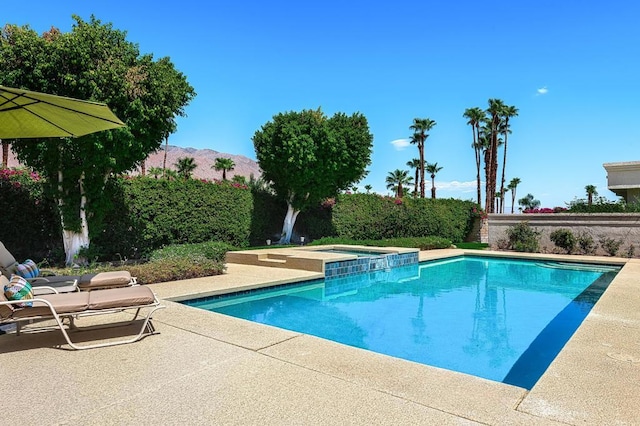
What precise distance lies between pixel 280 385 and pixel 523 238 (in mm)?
19631

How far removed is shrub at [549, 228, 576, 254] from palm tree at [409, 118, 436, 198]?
20.8 meters

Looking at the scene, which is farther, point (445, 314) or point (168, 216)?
point (168, 216)

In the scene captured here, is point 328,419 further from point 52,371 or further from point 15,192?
point 15,192

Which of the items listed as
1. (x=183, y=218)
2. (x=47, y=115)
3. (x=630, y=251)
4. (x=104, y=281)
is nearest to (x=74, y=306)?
(x=104, y=281)

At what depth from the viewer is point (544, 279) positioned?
12.7 metres

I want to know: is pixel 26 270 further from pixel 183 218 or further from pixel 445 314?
pixel 183 218

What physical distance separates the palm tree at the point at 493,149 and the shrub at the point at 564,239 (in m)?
15.4

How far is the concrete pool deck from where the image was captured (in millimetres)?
2842

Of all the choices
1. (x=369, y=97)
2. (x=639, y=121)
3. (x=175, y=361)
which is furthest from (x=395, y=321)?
(x=639, y=121)

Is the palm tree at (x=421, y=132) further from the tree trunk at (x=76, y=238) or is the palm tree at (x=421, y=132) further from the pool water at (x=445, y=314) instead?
the tree trunk at (x=76, y=238)

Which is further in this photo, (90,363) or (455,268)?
(455,268)

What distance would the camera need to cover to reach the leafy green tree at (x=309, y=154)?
18.0 m

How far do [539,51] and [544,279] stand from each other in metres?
7.75

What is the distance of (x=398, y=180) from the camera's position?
50.6 meters
